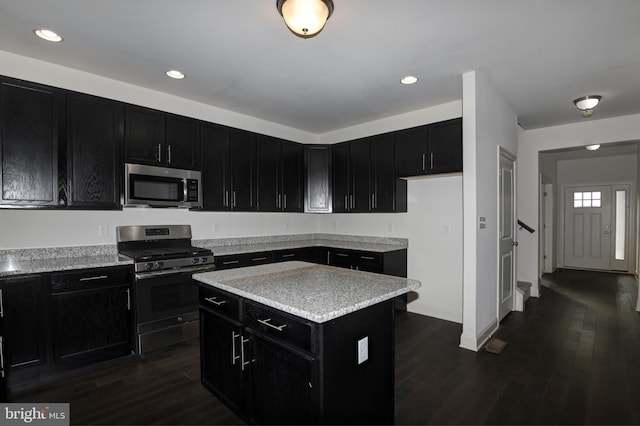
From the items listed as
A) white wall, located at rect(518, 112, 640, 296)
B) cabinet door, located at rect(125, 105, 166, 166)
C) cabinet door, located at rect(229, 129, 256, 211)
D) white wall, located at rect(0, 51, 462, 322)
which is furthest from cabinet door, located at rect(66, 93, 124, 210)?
white wall, located at rect(518, 112, 640, 296)

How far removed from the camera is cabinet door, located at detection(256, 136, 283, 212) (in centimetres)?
430

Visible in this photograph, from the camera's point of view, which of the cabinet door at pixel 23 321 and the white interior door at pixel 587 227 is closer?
→ the cabinet door at pixel 23 321

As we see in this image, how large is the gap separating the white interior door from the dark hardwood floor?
4.36m

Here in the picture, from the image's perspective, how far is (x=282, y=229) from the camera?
5.00 metres

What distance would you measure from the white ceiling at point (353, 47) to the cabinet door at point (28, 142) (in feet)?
1.30

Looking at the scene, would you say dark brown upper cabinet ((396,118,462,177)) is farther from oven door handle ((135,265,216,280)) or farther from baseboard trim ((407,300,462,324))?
oven door handle ((135,265,216,280))

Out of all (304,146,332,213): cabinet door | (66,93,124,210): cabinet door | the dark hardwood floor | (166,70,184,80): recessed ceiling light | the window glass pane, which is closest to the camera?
the dark hardwood floor

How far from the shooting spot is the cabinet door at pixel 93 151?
2.83m

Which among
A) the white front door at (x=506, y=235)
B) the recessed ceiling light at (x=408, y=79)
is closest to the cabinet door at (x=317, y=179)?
the recessed ceiling light at (x=408, y=79)

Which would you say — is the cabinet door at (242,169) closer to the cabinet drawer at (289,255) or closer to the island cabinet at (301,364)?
the cabinet drawer at (289,255)

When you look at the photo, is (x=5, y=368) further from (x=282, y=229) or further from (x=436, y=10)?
(x=436, y=10)

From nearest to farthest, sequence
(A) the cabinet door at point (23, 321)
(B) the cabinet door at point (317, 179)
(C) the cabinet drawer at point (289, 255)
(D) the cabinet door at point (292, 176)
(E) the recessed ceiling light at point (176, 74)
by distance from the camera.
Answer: (A) the cabinet door at point (23, 321), (E) the recessed ceiling light at point (176, 74), (C) the cabinet drawer at point (289, 255), (D) the cabinet door at point (292, 176), (B) the cabinet door at point (317, 179)

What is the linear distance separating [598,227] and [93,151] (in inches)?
374

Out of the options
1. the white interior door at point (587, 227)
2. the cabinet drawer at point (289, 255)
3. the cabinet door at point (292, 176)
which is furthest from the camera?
the white interior door at point (587, 227)
